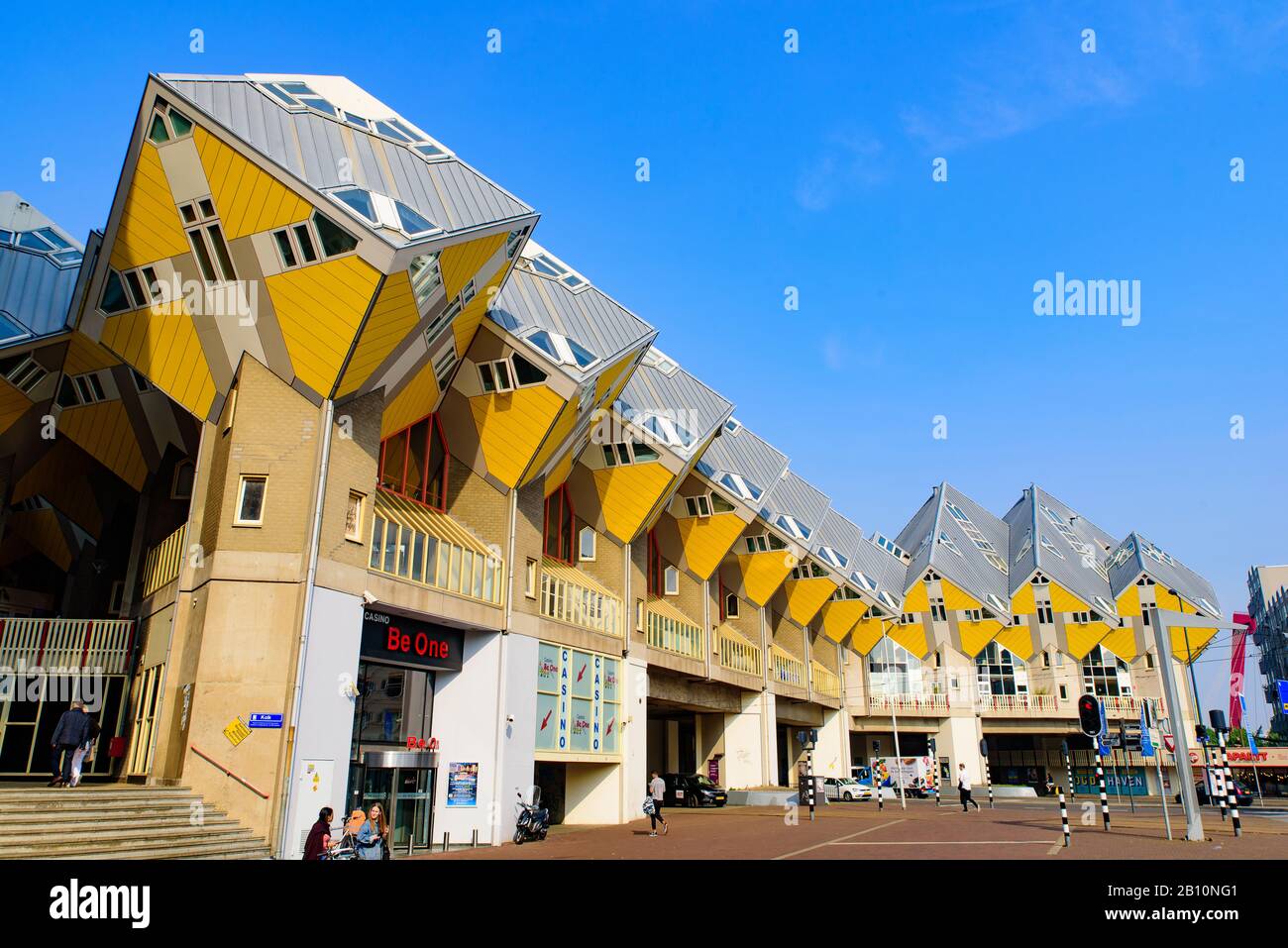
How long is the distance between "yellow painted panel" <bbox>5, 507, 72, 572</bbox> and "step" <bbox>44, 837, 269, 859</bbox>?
2032cm

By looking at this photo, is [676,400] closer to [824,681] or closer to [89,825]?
[89,825]

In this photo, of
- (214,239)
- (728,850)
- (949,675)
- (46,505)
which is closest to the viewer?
(728,850)

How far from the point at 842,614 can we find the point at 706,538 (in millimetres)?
19892

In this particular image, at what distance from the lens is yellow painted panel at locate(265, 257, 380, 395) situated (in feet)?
61.0

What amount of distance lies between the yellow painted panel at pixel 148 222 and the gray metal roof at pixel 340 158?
194 centimetres

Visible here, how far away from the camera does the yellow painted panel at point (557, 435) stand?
2538 centimetres

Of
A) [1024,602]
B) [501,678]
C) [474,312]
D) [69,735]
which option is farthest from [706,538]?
[1024,602]

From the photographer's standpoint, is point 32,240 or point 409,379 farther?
point 32,240

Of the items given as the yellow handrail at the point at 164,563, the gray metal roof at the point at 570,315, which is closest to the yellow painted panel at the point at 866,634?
the gray metal roof at the point at 570,315

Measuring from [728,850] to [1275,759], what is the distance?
61.4 meters

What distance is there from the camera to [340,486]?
19953 millimetres
